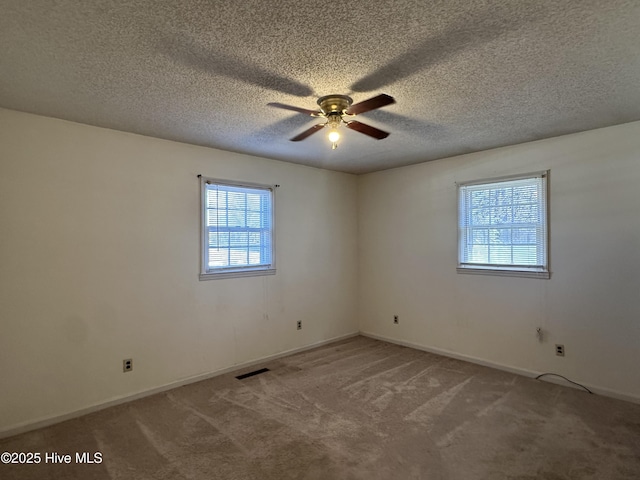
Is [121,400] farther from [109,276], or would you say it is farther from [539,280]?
[539,280]

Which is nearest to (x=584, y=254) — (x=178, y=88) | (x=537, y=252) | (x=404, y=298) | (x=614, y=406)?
(x=537, y=252)

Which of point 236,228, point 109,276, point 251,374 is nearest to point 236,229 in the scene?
point 236,228

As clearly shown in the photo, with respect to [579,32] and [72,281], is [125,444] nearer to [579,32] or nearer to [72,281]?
[72,281]

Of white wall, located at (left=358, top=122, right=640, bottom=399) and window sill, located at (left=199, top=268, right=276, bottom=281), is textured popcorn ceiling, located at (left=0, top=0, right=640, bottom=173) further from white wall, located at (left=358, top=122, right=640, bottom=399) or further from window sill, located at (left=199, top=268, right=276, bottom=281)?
window sill, located at (left=199, top=268, right=276, bottom=281)

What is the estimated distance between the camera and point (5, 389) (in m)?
2.65

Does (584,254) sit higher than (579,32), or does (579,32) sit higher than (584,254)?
(579,32)

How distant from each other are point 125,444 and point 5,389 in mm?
1046

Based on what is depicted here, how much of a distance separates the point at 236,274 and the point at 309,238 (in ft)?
3.99

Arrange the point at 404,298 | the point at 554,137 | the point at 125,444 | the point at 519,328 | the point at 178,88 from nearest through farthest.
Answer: the point at 178,88 → the point at 125,444 → the point at 554,137 → the point at 519,328 → the point at 404,298

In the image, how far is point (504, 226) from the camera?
394 centimetres

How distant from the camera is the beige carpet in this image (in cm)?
223

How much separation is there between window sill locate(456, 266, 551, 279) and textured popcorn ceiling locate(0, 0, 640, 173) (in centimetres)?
145

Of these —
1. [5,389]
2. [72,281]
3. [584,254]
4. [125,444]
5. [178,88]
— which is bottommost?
[125,444]

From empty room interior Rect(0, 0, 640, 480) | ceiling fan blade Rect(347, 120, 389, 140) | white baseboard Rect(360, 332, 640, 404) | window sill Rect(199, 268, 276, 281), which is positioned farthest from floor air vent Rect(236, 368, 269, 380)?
ceiling fan blade Rect(347, 120, 389, 140)
